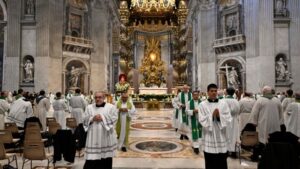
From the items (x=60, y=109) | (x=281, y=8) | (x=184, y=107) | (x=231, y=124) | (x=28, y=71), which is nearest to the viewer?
(x=231, y=124)

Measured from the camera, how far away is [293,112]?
7434mm

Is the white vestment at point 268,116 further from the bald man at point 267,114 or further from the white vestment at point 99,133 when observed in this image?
the white vestment at point 99,133

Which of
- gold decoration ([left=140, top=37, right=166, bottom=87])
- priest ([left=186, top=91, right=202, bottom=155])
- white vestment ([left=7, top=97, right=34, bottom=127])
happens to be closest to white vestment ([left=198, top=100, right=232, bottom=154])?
priest ([left=186, top=91, right=202, bottom=155])

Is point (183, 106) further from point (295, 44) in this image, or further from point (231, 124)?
point (295, 44)

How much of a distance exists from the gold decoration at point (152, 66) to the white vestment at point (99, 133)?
2332 cm

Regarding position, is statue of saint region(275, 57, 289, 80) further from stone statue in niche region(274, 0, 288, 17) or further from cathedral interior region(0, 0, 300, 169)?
stone statue in niche region(274, 0, 288, 17)

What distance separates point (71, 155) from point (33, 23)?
14793 millimetres

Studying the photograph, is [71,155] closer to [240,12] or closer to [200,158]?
[200,158]

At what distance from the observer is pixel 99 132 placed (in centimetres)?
449

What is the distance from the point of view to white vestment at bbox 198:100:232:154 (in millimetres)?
4246

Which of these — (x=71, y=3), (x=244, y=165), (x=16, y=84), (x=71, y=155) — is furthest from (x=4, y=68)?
(x=244, y=165)

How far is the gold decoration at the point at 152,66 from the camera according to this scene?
2828 cm

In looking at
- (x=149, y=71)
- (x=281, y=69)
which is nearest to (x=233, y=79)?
(x=281, y=69)

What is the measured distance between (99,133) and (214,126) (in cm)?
189
